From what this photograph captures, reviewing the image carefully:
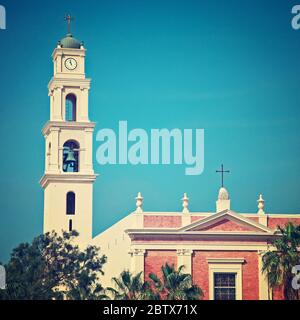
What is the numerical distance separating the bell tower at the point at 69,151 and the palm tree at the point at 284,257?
4.71m

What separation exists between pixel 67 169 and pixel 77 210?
1886 mm

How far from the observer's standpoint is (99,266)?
35969 mm

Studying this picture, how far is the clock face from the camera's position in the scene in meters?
34.2

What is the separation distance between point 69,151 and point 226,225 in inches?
207

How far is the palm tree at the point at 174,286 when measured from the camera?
34.7 m

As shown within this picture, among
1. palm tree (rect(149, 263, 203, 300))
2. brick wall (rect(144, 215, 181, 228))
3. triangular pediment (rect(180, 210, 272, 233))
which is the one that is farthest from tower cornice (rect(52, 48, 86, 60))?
triangular pediment (rect(180, 210, 272, 233))

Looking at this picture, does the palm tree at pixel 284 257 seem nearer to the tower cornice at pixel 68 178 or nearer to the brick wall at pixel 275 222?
the brick wall at pixel 275 222

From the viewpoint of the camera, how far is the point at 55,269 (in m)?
36.1

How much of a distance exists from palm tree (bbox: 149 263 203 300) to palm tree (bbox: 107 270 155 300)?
14.3 inches

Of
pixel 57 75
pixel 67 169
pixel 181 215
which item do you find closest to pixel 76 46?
pixel 57 75

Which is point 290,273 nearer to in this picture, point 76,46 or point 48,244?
point 48,244

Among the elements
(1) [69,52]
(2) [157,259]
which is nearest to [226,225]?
(2) [157,259]

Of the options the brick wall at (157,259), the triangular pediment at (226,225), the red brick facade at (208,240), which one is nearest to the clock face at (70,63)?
the red brick facade at (208,240)

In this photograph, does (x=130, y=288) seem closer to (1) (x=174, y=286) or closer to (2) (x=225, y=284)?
(1) (x=174, y=286)
